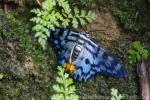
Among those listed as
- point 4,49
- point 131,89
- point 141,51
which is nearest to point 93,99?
point 131,89

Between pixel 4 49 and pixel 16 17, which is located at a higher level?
pixel 16 17

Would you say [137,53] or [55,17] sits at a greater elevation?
[55,17]

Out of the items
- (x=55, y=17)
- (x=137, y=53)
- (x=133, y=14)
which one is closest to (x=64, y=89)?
(x=55, y=17)

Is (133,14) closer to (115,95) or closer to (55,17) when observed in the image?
(55,17)

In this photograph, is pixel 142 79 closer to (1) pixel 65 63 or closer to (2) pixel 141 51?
(2) pixel 141 51

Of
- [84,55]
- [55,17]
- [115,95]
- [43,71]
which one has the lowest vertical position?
[115,95]

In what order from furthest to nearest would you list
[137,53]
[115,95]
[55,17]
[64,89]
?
[137,53]
[55,17]
[115,95]
[64,89]

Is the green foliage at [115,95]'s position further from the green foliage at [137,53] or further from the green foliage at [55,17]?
the green foliage at [55,17]
